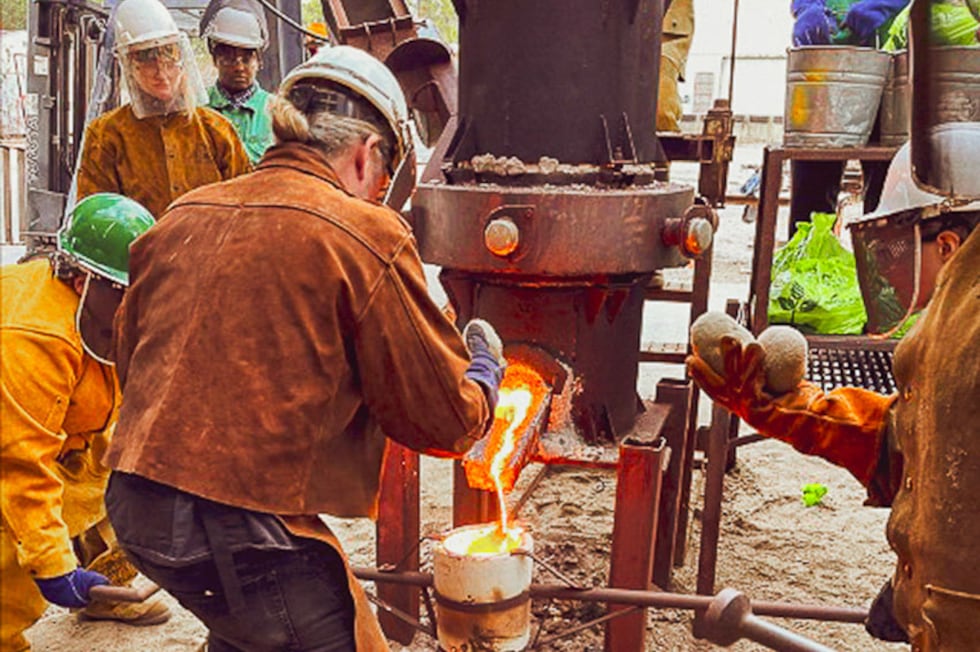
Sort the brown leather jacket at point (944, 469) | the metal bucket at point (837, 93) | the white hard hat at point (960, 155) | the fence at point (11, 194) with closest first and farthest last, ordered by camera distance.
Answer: the brown leather jacket at point (944, 469) → the white hard hat at point (960, 155) → the metal bucket at point (837, 93) → the fence at point (11, 194)

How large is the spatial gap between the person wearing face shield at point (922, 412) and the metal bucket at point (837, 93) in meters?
1.39

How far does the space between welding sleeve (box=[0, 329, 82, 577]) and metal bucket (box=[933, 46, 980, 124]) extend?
7.19 ft

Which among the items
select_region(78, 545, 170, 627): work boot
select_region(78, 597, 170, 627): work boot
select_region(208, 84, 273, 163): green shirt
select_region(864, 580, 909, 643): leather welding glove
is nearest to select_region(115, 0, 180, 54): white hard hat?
select_region(208, 84, 273, 163): green shirt

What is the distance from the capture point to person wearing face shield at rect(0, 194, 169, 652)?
2367mm

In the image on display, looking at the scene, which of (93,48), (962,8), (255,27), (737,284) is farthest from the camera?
(737,284)

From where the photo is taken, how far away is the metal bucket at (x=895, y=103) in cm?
359

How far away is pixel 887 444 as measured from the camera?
2.20m

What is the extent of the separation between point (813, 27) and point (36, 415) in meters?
3.40

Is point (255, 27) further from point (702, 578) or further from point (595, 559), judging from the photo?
point (702, 578)

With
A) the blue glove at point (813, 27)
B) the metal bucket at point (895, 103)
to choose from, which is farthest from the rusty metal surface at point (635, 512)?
the blue glove at point (813, 27)

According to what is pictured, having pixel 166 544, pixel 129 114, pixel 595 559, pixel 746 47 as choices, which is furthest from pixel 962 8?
pixel 746 47

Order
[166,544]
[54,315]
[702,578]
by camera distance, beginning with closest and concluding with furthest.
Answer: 1. [166,544]
2. [54,315]
3. [702,578]

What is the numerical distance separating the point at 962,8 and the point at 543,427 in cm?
170

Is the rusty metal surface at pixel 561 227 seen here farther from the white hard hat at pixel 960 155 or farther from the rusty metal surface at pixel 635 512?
the white hard hat at pixel 960 155
